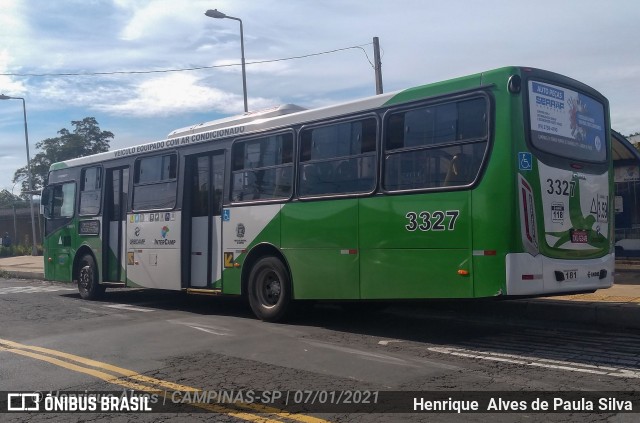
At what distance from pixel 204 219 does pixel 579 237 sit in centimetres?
637

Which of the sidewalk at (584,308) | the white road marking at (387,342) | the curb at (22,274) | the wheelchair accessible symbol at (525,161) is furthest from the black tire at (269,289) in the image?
the curb at (22,274)

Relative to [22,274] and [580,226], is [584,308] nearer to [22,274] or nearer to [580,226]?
[580,226]

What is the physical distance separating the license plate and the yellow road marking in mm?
4373

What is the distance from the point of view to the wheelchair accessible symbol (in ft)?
24.8

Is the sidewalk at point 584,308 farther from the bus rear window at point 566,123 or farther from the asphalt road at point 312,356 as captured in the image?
the bus rear window at point 566,123

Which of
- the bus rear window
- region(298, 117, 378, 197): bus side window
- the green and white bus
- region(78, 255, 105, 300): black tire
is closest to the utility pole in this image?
the green and white bus

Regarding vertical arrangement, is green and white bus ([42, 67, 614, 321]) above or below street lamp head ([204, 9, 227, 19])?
below

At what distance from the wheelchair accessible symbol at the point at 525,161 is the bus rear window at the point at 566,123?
23cm

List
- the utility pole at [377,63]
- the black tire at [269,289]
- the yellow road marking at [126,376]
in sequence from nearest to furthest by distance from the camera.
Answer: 1. the yellow road marking at [126,376]
2. the black tire at [269,289]
3. the utility pole at [377,63]

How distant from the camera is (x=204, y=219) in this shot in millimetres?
11852

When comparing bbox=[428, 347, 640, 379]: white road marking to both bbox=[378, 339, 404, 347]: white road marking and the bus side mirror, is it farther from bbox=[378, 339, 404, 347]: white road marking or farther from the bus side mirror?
Result: the bus side mirror

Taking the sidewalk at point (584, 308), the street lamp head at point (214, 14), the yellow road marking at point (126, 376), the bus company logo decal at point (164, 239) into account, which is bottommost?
the yellow road marking at point (126, 376)

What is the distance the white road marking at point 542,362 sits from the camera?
675cm

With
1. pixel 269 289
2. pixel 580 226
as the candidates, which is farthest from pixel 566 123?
pixel 269 289
